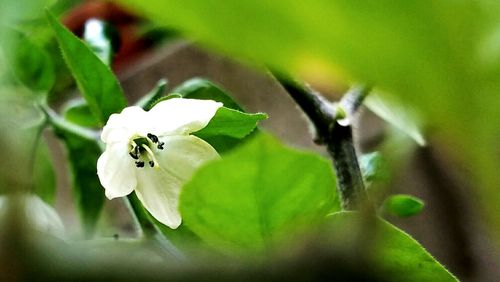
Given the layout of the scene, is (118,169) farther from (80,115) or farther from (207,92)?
(80,115)

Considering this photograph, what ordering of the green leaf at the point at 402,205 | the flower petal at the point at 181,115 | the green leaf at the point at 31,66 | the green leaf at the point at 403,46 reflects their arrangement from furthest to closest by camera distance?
the green leaf at the point at 31,66 → the green leaf at the point at 402,205 → the flower petal at the point at 181,115 → the green leaf at the point at 403,46

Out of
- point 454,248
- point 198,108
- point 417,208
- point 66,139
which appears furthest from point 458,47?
point 454,248

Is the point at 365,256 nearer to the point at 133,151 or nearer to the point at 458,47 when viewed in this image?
the point at 458,47

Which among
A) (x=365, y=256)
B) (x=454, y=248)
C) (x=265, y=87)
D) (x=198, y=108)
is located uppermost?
(x=265, y=87)

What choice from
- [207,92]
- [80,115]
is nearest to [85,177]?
[80,115]

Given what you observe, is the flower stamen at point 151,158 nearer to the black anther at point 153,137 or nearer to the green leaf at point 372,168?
the black anther at point 153,137

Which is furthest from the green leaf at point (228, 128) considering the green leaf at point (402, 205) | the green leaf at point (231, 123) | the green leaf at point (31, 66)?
the green leaf at point (31, 66)
